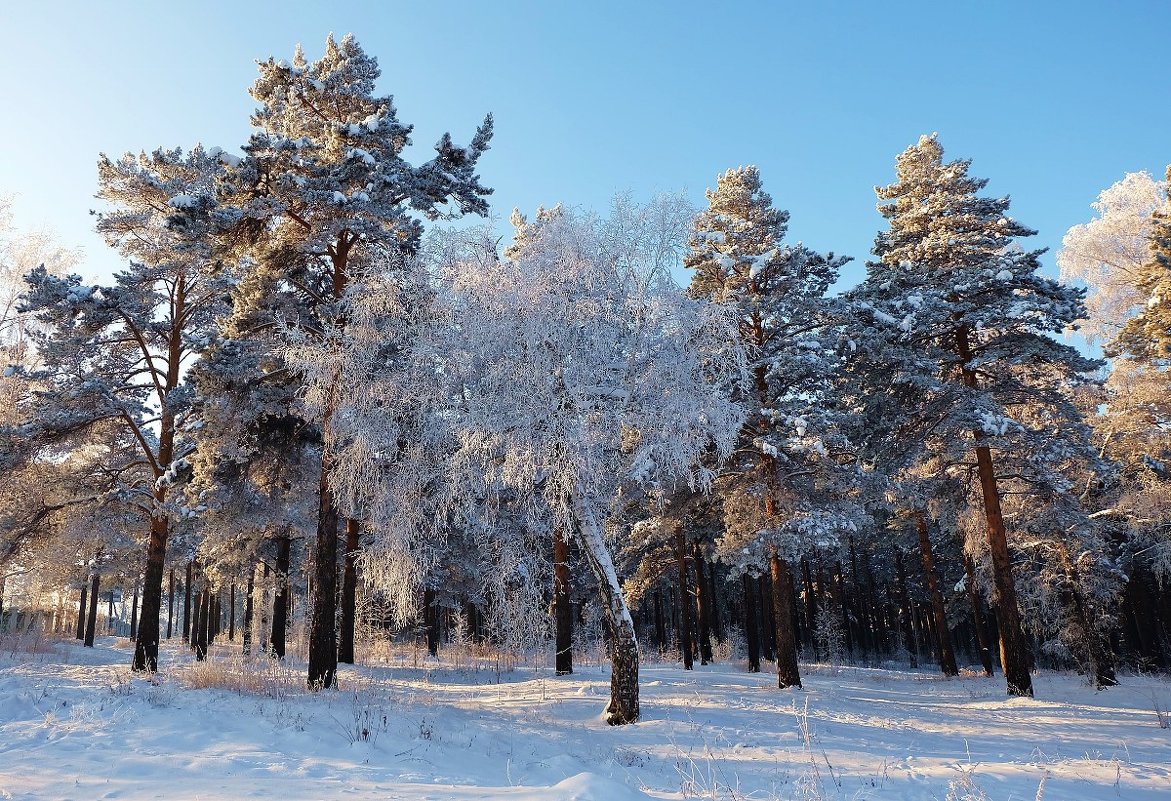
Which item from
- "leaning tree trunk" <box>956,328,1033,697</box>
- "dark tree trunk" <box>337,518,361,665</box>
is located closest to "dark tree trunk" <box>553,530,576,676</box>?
"dark tree trunk" <box>337,518,361,665</box>

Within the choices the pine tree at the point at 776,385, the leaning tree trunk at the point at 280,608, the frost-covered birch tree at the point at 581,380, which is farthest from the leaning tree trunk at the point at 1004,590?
the leaning tree trunk at the point at 280,608

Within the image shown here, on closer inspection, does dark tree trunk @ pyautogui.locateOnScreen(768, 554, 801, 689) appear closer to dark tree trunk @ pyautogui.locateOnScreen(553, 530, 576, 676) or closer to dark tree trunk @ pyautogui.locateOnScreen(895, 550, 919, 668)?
dark tree trunk @ pyautogui.locateOnScreen(553, 530, 576, 676)

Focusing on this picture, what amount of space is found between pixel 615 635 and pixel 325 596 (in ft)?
19.3

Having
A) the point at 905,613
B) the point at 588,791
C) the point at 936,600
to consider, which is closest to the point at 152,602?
the point at 588,791

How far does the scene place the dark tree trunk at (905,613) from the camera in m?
40.5

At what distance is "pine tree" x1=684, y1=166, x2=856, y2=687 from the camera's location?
16641 millimetres

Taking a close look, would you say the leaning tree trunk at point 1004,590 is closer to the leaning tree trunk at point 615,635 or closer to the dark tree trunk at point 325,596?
the leaning tree trunk at point 615,635

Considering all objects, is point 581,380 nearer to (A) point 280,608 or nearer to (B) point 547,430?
(B) point 547,430

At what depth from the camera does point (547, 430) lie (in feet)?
35.3

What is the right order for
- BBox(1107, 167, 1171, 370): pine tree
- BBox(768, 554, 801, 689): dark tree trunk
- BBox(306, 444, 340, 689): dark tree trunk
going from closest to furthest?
BBox(306, 444, 340, 689): dark tree trunk, BBox(1107, 167, 1171, 370): pine tree, BBox(768, 554, 801, 689): dark tree trunk

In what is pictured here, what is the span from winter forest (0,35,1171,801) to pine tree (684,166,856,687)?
0.38 feet

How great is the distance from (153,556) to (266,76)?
39.9ft

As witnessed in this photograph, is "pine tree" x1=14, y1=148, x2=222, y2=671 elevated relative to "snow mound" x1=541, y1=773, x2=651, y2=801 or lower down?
elevated

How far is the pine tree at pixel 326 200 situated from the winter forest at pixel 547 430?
9 centimetres
